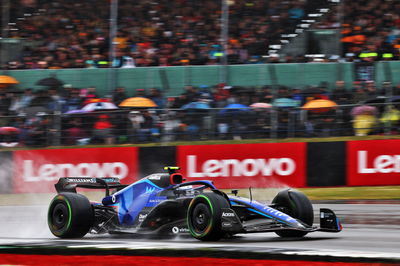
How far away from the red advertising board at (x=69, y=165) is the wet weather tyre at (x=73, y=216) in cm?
762

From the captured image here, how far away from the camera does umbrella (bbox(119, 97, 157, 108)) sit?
16.8 meters

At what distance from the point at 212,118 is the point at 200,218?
8.31 metres

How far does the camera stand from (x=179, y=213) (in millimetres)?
7953

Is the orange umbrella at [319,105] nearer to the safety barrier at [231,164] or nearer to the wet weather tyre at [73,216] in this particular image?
the safety barrier at [231,164]

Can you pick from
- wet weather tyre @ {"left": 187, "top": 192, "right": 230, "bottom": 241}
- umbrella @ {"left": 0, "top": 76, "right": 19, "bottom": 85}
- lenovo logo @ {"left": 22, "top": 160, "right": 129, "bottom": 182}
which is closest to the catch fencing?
lenovo logo @ {"left": 22, "top": 160, "right": 129, "bottom": 182}

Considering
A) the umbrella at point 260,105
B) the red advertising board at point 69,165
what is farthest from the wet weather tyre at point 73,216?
the umbrella at point 260,105

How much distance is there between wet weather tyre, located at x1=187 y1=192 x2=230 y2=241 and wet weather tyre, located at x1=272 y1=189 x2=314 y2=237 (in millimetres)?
998

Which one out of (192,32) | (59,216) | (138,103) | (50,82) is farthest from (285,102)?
(59,216)

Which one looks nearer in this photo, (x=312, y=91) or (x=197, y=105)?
(x=312, y=91)

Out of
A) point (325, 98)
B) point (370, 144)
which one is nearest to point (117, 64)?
point (325, 98)

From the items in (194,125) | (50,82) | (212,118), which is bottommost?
(194,125)

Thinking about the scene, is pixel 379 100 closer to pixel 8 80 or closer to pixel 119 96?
pixel 119 96

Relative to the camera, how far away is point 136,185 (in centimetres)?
860

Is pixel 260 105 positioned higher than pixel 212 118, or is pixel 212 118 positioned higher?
pixel 260 105
